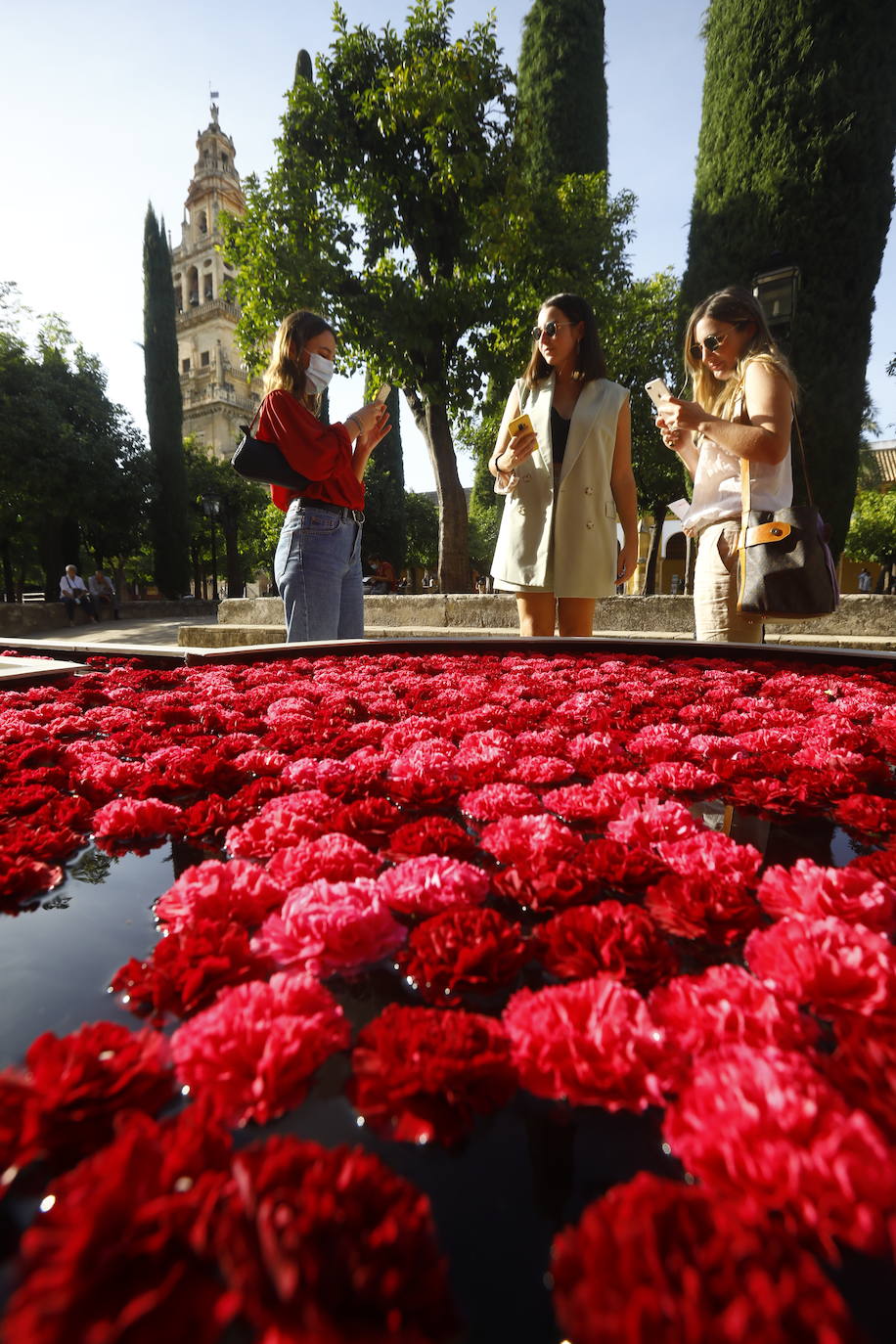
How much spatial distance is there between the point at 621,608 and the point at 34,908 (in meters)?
8.65

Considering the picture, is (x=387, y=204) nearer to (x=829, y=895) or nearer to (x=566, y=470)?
(x=566, y=470)

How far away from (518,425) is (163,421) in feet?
95.5

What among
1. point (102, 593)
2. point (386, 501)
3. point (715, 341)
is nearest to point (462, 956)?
point (715, 341)

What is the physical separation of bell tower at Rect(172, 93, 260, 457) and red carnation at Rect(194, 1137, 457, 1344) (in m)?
50.1

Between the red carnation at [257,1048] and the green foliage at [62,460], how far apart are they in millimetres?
25480

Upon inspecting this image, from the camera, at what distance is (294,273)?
11883 mm

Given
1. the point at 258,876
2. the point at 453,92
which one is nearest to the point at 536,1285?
the point at 258,876

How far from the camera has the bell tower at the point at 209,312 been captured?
47.6 m

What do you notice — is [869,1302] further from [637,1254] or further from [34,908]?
[34,908]

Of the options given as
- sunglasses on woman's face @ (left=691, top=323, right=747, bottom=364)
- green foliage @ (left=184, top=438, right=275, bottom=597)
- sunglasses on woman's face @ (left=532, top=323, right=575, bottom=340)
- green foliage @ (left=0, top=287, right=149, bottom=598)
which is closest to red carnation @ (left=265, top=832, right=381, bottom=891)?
sunglasses on woman's face @ (left=691, top=323, right=747, bottom=364)

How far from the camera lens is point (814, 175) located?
1012cm

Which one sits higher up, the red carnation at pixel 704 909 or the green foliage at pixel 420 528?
the green foliage at pixel 420 528

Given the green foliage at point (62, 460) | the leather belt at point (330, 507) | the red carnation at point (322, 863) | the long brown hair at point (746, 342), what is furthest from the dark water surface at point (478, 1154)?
the green foliage at point (62, 460)

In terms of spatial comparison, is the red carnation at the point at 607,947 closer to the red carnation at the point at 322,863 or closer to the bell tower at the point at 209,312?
the red carnation at the point at 322,863
